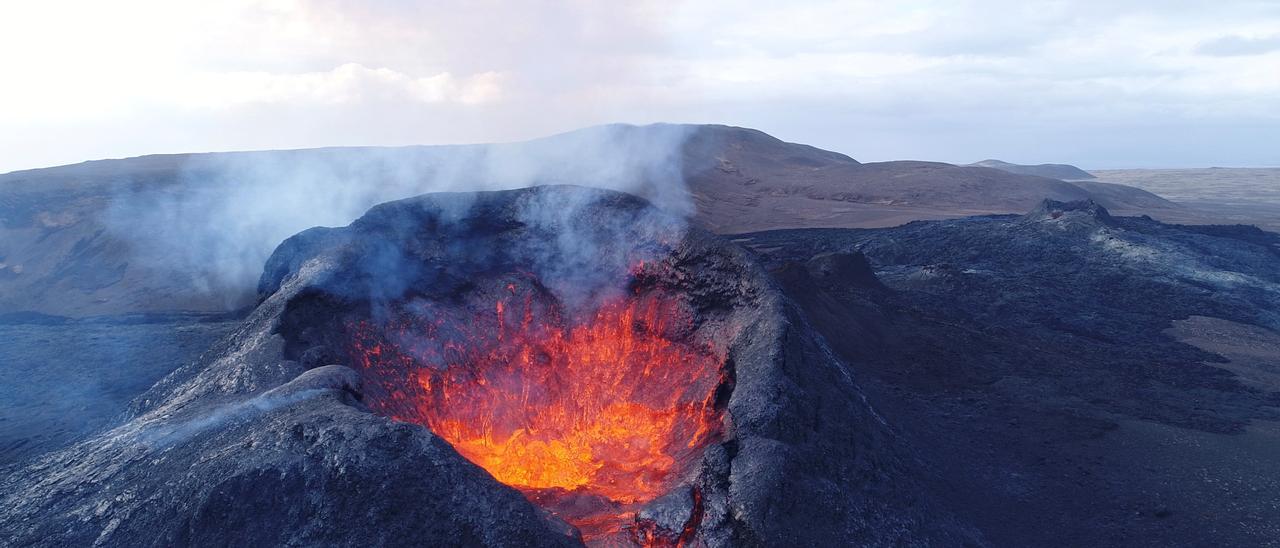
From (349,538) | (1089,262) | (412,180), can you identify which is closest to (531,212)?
(349,538)

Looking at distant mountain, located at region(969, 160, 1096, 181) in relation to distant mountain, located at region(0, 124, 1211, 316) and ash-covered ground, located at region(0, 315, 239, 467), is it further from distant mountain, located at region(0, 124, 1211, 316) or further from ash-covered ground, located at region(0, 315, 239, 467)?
ash-covered ground, located at region(0, 315, 239, 467)

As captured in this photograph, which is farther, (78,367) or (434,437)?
(78,367)

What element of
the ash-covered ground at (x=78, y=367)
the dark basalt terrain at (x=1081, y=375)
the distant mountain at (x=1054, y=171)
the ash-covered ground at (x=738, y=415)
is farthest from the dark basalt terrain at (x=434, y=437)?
the distant mountain at (x=1054, y=171)

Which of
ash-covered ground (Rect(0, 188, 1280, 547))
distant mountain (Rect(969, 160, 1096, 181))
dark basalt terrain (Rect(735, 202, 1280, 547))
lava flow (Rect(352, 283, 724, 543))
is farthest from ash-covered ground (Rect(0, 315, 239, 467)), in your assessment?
distant mountain (Rect(969, 160, 1096, 181))

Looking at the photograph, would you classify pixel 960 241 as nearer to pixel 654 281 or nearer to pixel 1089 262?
pixel 1089 262

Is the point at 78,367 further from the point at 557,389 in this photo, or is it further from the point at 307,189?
the point at 307,189

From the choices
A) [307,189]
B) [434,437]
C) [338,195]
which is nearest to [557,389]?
[434,437]
